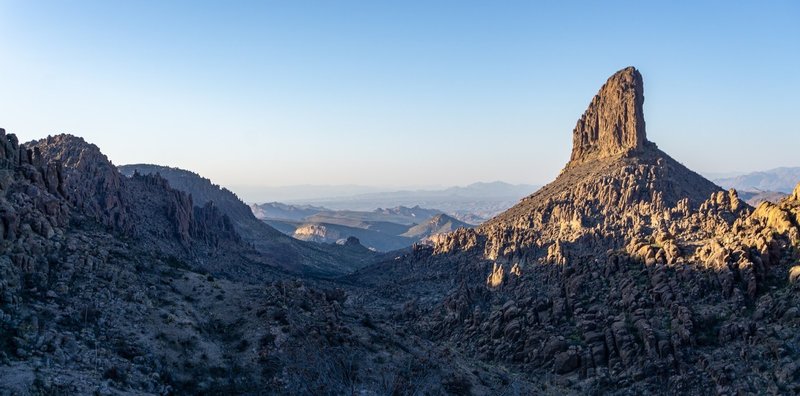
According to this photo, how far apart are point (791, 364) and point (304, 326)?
31246 millimetres

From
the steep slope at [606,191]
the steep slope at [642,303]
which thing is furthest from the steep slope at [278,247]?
the steep slope at [642,303]

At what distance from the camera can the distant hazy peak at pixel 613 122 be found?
112 m

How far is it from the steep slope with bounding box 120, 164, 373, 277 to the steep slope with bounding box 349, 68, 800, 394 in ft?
174

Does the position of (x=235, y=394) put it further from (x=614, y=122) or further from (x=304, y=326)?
(x=614, y=122)

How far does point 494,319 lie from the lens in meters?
57.8

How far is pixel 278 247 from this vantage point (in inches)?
6088

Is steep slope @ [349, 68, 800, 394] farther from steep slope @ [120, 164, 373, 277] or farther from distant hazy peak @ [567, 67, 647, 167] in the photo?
steep slope @ [120, 164, 373, 277]

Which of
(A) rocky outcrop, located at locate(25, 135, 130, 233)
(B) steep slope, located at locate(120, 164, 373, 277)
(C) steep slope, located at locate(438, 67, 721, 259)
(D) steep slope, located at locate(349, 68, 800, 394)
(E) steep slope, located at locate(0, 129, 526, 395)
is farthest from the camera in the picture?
(B) steep slope, located at locate(120, 164, 373, 277)

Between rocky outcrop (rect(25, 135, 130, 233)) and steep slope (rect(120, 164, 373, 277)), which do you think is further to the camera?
steep slope (rect(120, 164, 373, 277))

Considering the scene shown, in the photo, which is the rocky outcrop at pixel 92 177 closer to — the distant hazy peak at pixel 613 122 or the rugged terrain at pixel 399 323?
the rugged terrain at pixel 399 323

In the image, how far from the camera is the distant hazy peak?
4405 inches

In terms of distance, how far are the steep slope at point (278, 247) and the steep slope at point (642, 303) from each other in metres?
53.1

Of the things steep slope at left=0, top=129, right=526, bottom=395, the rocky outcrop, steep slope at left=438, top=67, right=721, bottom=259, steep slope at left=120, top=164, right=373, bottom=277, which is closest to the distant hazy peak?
steep slope at left=438, top=67, right=721, bottom=259

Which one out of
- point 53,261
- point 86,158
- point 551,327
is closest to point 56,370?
point 53,261
